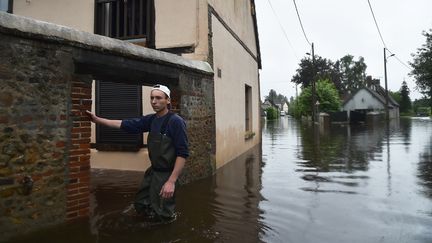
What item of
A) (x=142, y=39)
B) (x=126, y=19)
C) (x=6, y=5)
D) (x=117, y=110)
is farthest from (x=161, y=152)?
(x=6, y=5)

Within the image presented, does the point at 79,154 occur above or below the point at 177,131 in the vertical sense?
below

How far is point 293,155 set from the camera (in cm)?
1128

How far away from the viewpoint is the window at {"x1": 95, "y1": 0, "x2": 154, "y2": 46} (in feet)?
27.5

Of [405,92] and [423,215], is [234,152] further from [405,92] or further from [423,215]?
[405,92]

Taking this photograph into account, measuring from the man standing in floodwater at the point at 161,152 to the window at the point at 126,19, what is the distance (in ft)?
14.5

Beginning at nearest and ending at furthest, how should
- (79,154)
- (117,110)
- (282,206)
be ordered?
(79,154) → (282,206) → (117,110)

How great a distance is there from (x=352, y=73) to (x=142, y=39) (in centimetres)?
8331

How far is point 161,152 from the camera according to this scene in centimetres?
415

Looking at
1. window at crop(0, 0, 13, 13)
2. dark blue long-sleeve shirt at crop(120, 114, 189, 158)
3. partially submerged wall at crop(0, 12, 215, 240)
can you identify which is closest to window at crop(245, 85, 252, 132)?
window at crop(0, 0, 13, 13)

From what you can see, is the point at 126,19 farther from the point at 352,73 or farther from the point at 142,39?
the point at 352,73

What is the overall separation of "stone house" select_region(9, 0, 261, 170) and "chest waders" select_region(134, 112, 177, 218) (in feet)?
8.64

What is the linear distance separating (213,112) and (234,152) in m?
2.87

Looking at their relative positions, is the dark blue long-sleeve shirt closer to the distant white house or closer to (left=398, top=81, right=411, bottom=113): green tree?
the distant white house

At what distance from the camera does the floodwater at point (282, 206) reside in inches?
161
